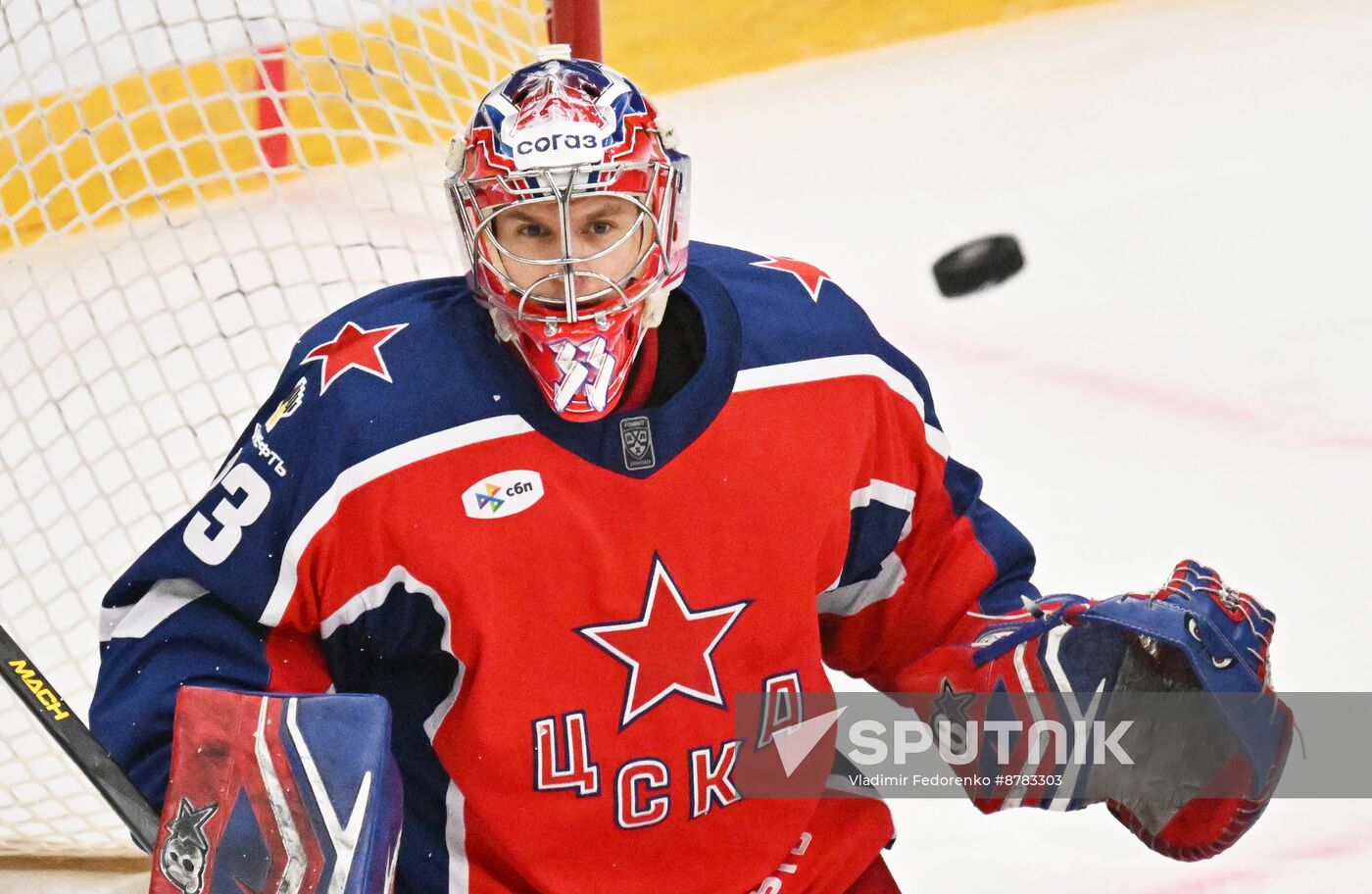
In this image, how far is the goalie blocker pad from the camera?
156 cm

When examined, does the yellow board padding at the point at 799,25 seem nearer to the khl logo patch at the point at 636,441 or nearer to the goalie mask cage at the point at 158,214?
the goalie mask cage at the point at 158,214

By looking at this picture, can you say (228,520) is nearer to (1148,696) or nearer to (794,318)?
(794,318)

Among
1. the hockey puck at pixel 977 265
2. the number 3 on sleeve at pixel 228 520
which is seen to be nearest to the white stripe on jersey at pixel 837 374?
the number 3 on sleeve at pixel 228 520

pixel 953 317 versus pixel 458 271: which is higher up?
pixel 458 271

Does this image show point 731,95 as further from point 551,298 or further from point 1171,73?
point 551,298

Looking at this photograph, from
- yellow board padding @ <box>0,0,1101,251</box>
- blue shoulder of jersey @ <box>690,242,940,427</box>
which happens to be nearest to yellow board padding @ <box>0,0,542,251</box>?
yellow board padding @ <box>0,0,1101,251</box>

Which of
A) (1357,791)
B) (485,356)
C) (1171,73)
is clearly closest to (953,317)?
(1171,73)

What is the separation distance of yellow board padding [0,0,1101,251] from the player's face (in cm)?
70

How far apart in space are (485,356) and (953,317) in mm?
2015

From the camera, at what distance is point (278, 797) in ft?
5.16

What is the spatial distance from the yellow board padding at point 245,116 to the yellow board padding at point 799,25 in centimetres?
128

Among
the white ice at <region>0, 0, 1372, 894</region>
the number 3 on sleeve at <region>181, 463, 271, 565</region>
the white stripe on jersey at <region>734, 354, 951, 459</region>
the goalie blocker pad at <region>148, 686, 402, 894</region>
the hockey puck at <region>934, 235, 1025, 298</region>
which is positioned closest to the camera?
the goalie blocker pad at <region>148, 686, 402, 894</region>

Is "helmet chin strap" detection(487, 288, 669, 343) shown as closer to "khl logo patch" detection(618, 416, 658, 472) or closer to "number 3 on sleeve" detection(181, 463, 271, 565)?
"khl logo patch" detection(618, 416, 658, 472)

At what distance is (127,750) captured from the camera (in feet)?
5.66
